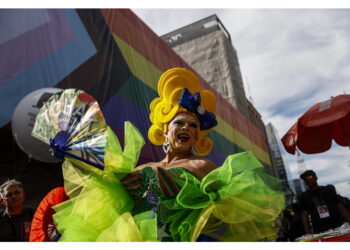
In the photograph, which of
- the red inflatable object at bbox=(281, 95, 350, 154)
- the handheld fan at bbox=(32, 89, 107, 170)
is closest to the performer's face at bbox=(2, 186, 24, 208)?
the handheld fan at bbox=(32, 89, 107, 170)

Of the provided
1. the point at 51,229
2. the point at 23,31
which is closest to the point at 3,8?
the point at 23,31

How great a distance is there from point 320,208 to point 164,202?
7.12 ft

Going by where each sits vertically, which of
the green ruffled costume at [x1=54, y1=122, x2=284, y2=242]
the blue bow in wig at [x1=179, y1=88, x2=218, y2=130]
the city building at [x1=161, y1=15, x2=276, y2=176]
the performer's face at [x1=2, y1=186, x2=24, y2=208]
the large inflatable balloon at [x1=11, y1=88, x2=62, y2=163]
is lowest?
the green ruffled costume at [x1=54, y1=122, x2=284, y2=242]

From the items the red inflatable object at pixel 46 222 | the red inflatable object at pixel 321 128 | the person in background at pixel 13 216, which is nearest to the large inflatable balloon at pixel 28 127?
the person in background at pixel 13 216

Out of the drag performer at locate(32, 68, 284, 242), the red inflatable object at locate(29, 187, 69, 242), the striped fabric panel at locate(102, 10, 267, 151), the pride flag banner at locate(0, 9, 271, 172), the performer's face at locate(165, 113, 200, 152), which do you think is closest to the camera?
the drag performer at locate(32, 68, 284, 242)

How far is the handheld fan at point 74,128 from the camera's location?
1.15 meters

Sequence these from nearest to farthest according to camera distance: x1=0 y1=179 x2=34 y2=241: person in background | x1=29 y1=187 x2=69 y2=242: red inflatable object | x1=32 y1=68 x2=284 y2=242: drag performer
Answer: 1. x1=32 y1=68 x2=284 y2=242: drag performer
2. x1=29 y1=187 x2=69 y2=242: red inflatable object
3. x1=0 y1=179 x2=34 y2=241: person in background

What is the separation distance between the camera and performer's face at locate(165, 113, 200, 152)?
163cm

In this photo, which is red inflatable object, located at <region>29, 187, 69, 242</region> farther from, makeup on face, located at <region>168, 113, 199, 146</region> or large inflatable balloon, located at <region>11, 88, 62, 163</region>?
large inflatable balloon, located at <region>11, 88, 62, 163</region>

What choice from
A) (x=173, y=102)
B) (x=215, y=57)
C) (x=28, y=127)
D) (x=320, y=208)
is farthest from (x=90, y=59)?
(x=215, y=57)

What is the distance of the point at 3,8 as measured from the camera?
280 centimetres

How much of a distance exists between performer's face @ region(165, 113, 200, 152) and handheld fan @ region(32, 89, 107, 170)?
0.51 m

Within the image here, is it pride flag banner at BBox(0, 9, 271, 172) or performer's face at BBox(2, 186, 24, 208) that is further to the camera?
pride flag banner at BBox(0, 9, 271, 172)

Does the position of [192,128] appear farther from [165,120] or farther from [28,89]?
[28,89]
